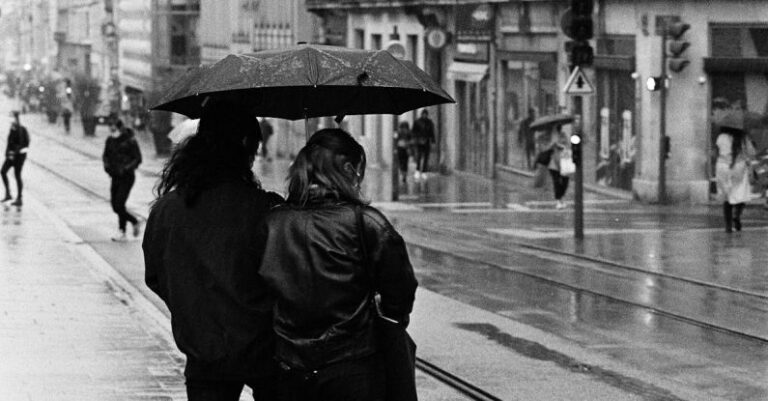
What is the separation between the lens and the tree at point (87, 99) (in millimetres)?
79688

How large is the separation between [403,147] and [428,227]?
1416cm

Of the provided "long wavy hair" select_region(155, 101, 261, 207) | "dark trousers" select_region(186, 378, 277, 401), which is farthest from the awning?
"dark trousers" select_region(186, 378, 277, 401)

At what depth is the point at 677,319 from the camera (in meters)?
15.1

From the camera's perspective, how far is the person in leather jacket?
5.80 meters

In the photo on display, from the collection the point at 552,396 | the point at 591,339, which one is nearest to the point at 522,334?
the point at 591,339

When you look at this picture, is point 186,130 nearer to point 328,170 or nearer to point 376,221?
point 328,170

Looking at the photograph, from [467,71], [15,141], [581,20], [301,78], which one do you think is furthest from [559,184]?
[301,78]

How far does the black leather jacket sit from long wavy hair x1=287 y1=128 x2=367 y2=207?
5cm

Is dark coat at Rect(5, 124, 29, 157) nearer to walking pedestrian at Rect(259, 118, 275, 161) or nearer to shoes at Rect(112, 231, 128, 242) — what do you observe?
shoes at Rect(112, 231, 128, 242)

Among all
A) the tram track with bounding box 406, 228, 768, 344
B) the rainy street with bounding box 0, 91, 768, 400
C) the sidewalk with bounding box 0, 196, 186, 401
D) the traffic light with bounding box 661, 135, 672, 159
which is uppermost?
the traffic light with bounding box 661, 135, 672, 159

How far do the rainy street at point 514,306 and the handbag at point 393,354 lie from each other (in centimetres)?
444

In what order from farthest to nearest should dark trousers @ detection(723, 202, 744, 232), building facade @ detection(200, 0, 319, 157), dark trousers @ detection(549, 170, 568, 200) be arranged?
building facade @ detection(200, 0, 319, 157) < dark trousers @ detection(549, 170, 568, 200) < dark trousers @ detection(723, 202, 744, 232)

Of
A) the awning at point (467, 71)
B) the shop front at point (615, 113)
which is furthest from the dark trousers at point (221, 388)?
the awning at point (467, 71)

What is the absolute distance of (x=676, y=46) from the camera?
102ft
